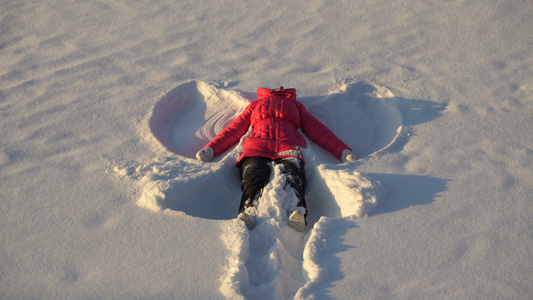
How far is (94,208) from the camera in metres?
2.96

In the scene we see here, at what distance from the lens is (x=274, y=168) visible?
3.20 meters

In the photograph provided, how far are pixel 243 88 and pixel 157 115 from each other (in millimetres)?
776

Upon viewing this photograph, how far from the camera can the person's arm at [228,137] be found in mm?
3410

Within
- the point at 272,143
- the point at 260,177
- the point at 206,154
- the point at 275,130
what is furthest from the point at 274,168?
the point at 206,154

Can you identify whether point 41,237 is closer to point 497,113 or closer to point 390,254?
point 390,254

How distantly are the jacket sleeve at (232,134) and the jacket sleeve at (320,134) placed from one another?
1.41ft

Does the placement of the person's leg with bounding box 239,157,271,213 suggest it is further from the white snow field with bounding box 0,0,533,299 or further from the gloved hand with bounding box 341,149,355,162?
the gloved hand with bounding box 341,149,355,162

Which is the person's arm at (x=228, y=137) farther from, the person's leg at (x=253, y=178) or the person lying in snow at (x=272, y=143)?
the person's leg at (x=253, y=178)

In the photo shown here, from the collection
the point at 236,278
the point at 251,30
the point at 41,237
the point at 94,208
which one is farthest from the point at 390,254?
the point at 251,30

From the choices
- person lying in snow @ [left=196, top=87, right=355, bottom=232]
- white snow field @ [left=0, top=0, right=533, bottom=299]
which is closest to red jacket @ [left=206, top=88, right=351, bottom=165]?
person lying in snow @ [left=196, top=87, right=355, bottom=232]

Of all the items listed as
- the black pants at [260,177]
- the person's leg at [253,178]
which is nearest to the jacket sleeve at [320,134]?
the black pants at [260,177]

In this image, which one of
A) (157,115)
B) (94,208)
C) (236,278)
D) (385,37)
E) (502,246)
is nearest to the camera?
(236,278)

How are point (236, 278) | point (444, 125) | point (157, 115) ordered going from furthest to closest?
point (157, 115) < point (444, 125) < point (236, 278)

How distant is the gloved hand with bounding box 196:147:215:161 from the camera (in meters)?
3.38
